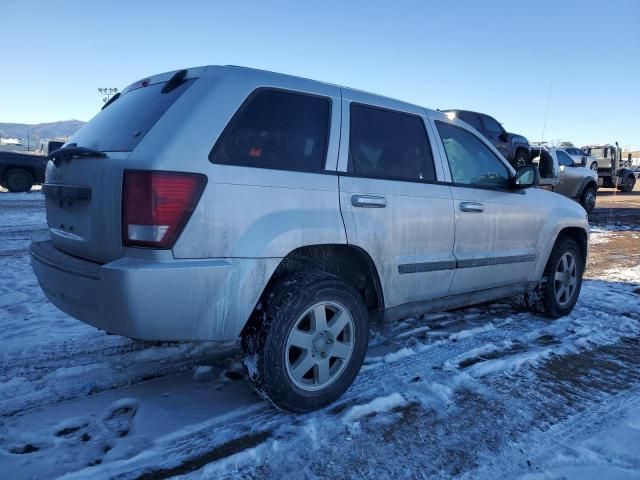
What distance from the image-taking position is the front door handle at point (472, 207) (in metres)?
3.44

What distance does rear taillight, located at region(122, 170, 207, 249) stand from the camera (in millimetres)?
2117

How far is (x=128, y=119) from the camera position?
261cm

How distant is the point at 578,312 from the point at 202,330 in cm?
416

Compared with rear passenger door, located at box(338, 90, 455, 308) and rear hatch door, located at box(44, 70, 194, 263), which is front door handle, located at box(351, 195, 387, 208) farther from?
rear hatch door, located at box(44, 70, 194, 263)

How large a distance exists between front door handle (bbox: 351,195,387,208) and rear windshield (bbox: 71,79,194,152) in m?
1.13

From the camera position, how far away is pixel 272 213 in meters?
2.39

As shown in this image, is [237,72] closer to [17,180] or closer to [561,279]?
[561,279]

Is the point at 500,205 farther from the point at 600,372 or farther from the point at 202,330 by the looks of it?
the point at 202,330

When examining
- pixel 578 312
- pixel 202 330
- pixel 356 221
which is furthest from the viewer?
pixel 578 312

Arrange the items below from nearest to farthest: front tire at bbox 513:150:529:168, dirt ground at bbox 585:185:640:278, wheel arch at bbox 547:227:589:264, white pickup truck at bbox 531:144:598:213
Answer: wheel arch at bbox 547:227:589:264
dirt ground at bbox 585:185:640:278
front tire at bbox 513:150:529:168
white pickup truck at bbox 531:144:598:213

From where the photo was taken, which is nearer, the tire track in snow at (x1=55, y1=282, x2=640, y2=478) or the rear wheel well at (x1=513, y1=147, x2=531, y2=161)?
the tire track in snow at (x1=55, y1=282, x2=640, y2=478)

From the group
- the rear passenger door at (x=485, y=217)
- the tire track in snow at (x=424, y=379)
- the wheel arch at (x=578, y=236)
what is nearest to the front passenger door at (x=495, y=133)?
the wheel arch at (x=578, y=236)

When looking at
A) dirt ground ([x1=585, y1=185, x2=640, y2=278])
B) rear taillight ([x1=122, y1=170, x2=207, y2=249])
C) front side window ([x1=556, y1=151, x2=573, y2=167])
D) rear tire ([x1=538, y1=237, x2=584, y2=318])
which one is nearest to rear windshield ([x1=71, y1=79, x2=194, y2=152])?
rear taillight ([x1=122, y1=170, x2=207, y2=249])

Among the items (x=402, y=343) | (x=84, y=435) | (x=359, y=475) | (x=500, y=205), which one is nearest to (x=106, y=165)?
(x=84, y=435)
